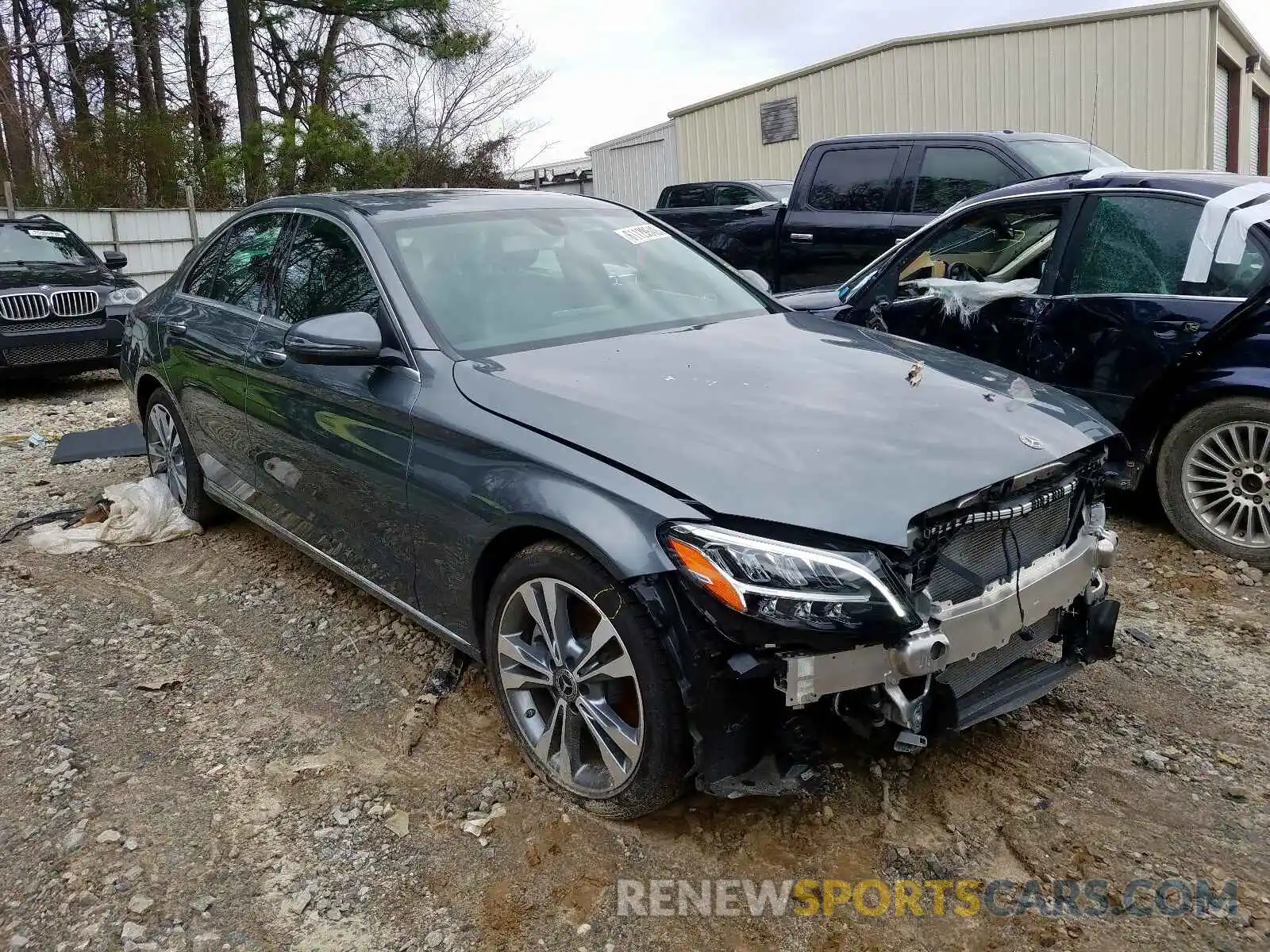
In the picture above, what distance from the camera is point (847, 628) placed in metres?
2.31

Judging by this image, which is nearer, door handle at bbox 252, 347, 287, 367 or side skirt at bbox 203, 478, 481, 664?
side skirt at bbox 203, 478, 481, 664

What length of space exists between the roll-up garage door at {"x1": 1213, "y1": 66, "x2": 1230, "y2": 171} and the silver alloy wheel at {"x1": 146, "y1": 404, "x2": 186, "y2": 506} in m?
16.0

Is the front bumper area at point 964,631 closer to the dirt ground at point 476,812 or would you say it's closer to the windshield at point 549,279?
the dirt ground at point 476,812

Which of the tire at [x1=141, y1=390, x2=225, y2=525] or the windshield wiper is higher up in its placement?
the windshield wiper

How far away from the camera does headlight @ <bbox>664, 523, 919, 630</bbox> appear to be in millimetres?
2311

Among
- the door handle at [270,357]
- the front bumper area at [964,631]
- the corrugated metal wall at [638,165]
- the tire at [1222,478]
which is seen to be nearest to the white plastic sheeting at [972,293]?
the tire at [1222,478]

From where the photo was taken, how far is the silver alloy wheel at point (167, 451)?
522 centimetres

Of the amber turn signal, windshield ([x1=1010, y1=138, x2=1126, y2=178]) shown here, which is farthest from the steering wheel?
the amber turn signal

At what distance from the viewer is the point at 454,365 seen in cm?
316

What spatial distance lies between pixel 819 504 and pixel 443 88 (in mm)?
24698

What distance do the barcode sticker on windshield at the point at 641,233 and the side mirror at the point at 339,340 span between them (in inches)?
49.3

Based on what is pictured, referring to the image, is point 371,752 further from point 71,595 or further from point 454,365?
point 71,595

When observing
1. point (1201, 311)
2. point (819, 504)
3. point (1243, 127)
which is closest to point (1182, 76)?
point (1243, 127)

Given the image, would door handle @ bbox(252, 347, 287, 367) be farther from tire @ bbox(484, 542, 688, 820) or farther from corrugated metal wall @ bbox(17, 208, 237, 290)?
corrugated metal wall @ bbox(17, 208, 237, 290)
